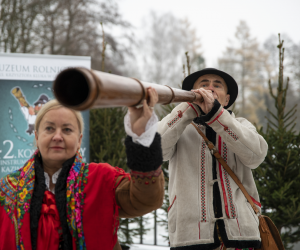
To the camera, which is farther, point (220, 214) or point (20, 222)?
point (220, 214)

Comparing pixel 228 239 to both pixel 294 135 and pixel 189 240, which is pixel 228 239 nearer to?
Answer: pixel 189 240

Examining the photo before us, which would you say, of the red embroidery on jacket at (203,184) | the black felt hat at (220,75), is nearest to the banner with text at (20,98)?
the black felt hat at (220,75)

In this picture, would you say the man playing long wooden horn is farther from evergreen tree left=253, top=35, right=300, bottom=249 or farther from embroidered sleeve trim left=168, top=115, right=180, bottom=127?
evergreen tree left=253, top=35, right=300, bottom=249

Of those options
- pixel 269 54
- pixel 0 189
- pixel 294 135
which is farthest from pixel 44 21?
pixel 269 54

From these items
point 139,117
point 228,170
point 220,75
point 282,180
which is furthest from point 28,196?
point 282,180

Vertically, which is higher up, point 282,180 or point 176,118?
point 176,118

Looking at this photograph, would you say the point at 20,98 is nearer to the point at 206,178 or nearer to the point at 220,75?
the point at 220,75

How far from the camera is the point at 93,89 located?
2.90 ft

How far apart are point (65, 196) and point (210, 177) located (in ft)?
3.21

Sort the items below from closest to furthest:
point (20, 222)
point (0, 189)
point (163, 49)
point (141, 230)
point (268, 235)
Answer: point (20, 222)
point (0, 189)
point (268, 235)
point (141, 230)
point (163, 49)

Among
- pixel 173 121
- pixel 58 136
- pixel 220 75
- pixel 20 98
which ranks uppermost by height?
pixel 20 98

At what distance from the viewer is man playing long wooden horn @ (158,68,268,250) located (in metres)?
2.06

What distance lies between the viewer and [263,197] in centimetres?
371

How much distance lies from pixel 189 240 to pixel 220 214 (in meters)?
0.26
